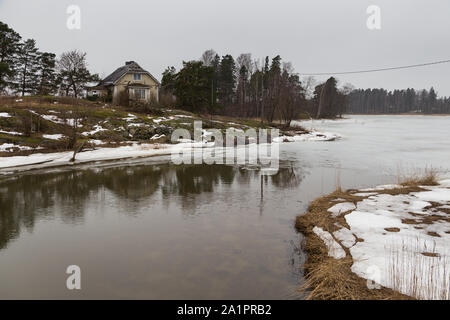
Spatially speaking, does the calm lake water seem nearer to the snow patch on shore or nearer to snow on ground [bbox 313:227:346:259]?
snow on ground [bbox 313:227:346:259]

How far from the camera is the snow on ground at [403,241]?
511 centimetres

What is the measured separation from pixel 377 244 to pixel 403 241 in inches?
19.1

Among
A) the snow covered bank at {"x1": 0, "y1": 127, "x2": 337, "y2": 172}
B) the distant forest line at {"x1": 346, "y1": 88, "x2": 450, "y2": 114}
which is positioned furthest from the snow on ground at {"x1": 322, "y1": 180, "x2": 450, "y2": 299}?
the distant forest line at {"x1": 346, "y1": 88, "x2": 450, "y2": 114}

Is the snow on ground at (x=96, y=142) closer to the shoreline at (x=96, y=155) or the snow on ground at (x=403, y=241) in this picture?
the shoreline at (x=96, y=155)

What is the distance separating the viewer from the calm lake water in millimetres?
5547

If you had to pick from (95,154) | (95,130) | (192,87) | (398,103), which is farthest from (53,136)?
(398,103)

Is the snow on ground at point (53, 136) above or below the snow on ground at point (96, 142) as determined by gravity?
above

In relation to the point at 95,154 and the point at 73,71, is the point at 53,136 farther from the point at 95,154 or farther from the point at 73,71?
the point at 73,71

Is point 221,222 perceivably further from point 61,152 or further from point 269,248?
point 61,152

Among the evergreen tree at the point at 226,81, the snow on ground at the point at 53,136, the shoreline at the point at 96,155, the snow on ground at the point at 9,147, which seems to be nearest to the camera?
the shoreline at the point at 96,155

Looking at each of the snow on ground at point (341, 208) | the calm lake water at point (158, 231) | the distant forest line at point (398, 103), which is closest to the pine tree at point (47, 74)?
the calm lake water at point (158, 231)

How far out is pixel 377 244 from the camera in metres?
6.61

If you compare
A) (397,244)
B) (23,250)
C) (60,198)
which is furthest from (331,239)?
(60,198)

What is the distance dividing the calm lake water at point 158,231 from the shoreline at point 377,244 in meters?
0.50
